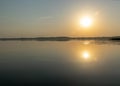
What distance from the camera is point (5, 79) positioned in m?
12.4

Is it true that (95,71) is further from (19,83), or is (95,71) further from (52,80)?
(19,83)

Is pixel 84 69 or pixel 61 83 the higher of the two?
pixel 84 69

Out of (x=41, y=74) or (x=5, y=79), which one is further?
(x=41, y=74)

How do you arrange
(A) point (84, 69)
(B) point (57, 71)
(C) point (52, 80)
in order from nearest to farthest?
1. (C) point (52, 80)
2. (B) point (57, 71)
3. (A) point (84, 69)

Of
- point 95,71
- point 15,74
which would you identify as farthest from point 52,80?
point 95,71

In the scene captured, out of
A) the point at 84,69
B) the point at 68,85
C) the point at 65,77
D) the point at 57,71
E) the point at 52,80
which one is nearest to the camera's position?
the point at 68,85

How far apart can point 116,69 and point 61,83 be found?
5084mm

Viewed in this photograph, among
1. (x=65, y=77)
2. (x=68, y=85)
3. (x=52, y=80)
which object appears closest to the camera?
(x=68, y=85)

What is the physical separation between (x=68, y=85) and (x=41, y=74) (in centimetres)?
282

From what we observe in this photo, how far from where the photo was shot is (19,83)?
11703 mm

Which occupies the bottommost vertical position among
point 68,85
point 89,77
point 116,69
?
point 68,85

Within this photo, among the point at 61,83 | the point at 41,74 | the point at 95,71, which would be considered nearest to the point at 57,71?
the point at 41,74

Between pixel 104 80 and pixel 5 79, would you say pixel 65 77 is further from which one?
pixel 5 79

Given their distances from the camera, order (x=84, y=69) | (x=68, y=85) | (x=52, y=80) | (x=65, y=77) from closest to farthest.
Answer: (x=68, y=85) → (x=52, y=80) → (x=65, y=77) → (x=84, y=69)
